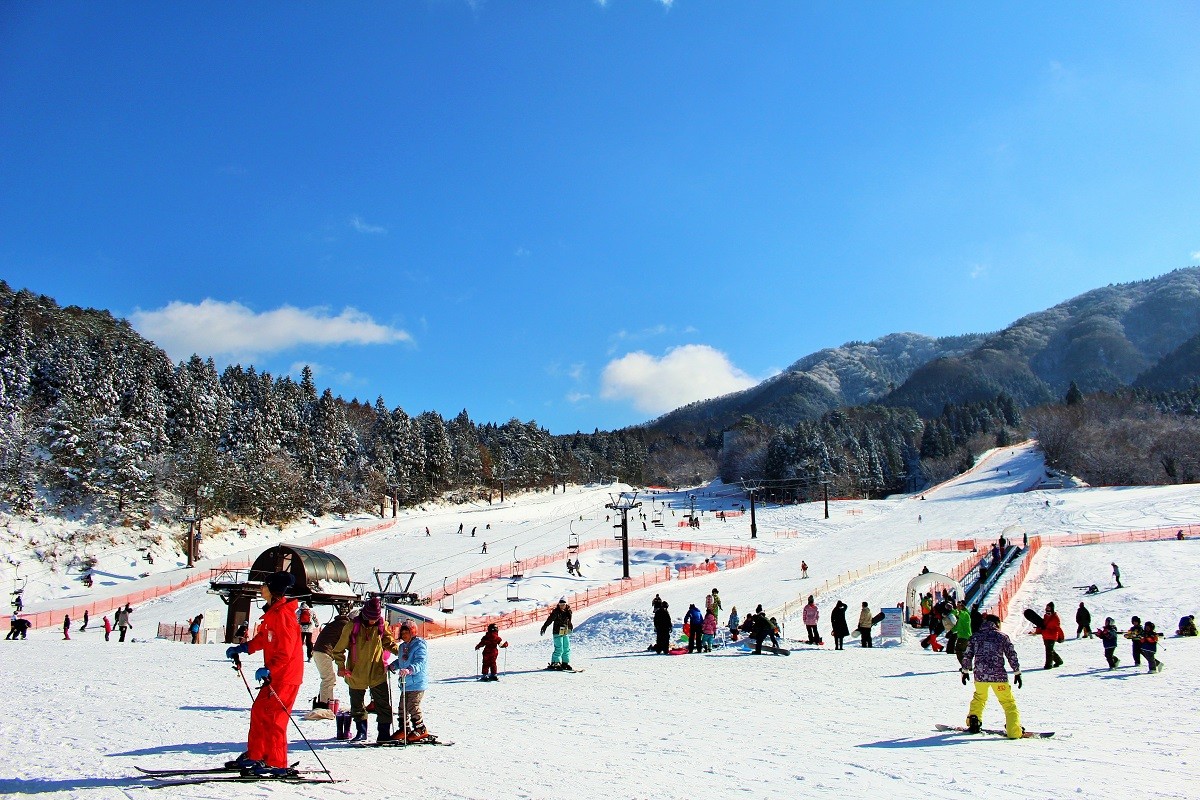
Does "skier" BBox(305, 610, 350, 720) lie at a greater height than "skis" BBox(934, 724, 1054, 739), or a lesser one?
greater

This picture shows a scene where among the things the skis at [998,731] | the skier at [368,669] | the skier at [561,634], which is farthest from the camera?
the skier at [561,634]

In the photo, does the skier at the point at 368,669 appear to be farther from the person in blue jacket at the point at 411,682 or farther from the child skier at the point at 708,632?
the child skier at the point at 708,632

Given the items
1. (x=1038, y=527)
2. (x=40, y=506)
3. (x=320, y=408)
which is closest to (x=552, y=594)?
(x=1038, y=527)

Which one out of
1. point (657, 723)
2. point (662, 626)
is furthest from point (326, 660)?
point (662, 626)

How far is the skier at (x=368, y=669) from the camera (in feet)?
25.6

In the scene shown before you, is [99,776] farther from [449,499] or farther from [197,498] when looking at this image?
[449,499]

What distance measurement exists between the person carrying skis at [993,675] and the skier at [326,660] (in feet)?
25.0

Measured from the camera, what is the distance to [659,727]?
943 cm

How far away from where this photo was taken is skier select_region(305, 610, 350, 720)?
29.9 feet

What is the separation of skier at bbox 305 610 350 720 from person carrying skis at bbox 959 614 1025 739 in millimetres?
7634

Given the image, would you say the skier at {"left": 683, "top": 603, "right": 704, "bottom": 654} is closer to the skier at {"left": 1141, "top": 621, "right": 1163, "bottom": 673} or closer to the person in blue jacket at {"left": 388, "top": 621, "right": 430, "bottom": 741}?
the skier at {"left": 1141, "top": 621, "right": 1163, "bottom": 673}

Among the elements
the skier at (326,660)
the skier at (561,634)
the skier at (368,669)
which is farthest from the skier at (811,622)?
the skier at (368,669)

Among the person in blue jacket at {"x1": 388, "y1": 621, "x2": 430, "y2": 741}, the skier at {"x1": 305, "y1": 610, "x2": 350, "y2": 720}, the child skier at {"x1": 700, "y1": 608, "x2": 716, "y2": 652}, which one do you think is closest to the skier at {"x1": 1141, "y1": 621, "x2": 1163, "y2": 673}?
the child skier at {"x1": 700, "y1": 608, "x2": 716, "y2": 652}

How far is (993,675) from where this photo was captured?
8500 millimetres
